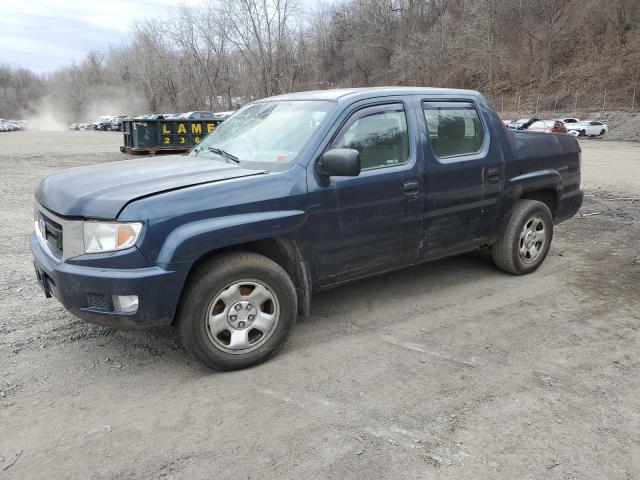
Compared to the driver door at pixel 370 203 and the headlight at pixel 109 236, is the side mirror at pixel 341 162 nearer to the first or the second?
the driver door at pixel 370 203

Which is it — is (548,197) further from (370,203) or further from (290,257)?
(290,257)

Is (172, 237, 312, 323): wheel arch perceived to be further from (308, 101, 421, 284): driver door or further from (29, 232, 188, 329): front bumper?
(29, 232, 188, 329): front bumper

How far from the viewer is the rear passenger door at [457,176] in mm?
4414

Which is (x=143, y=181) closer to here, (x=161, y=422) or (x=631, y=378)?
(x=161, y=422)

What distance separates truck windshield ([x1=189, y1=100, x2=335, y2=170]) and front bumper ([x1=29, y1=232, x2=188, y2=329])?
3.74ft

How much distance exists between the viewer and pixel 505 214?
512 centimetres

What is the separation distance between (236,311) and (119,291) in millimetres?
753

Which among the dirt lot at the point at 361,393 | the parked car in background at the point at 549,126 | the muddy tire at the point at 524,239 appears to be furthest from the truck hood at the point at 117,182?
the parked car in background at the point at 549,126

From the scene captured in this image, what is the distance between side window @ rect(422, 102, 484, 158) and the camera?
4.49 meters

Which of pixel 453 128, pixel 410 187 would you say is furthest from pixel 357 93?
pixel 453 128

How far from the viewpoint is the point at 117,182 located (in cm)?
351

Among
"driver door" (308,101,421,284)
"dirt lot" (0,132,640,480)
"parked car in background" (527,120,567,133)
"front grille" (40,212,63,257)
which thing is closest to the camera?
"dirt lot" (0,132,640,480)

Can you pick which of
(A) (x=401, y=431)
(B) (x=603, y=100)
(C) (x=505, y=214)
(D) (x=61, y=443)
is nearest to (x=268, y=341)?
(A) (x=401, y=431)

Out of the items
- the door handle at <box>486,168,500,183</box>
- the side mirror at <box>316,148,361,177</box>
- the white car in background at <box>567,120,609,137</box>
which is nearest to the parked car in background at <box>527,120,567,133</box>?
the white car in background at <box>567,120,609,137</box>
